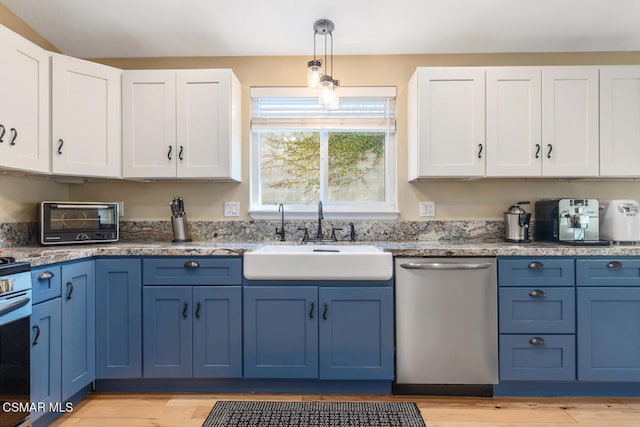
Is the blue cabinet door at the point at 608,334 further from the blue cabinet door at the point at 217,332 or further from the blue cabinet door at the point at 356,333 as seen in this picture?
the blue cabinet door at the point at 217,332

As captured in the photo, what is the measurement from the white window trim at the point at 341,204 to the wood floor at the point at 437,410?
1.24 meters

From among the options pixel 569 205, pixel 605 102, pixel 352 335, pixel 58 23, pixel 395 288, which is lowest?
pixel 352 335

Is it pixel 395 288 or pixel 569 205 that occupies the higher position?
pixel 569 205

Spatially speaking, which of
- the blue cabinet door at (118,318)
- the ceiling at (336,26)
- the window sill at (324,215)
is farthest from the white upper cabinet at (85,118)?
the window sill at (324,215)

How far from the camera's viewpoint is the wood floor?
182 centimetres

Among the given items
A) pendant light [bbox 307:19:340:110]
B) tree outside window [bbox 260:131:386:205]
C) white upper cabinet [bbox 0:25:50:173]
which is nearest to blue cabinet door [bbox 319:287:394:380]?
tree outside window [bbox 260:131:386:205]

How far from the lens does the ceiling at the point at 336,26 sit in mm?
2084

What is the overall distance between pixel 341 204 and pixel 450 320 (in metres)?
1.16

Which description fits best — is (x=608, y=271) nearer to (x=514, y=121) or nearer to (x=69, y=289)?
(x=514, y=121)

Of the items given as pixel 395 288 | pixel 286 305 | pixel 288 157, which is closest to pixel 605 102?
pixel 395 288

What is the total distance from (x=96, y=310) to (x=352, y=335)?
156 centimetres

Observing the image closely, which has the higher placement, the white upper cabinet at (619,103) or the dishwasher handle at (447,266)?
the white upper cabinet at (619,103)

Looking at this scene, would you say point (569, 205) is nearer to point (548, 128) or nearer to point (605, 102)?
point (548, 128)

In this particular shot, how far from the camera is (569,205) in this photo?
2.26m
